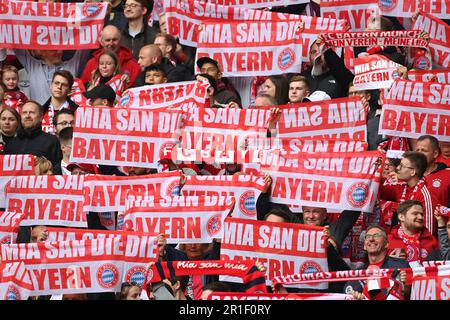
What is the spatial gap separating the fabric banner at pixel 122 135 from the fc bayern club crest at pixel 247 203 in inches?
47.7

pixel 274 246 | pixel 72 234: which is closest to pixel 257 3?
pixel 72 234

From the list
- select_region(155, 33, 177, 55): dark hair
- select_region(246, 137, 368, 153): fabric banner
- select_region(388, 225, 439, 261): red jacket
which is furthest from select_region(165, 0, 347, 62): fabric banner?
select_region(388, 225, 439, 261): red jacket

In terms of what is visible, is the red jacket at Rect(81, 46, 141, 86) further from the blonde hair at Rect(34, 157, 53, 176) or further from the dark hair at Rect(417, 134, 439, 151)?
the dark hair at Rect(417, 134, 439, 151)

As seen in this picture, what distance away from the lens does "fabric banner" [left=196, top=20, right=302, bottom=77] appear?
55.3ft

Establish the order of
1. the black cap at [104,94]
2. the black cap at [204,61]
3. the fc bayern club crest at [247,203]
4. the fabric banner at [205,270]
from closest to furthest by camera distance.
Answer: the fabric banner at [205,270], the fc bayern club crest at [247,203], the black cap at [204,61], the black cap at [104,94]

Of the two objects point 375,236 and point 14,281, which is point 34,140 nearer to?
point 14,281

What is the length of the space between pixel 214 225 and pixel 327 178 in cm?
103

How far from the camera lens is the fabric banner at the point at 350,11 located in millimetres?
17516

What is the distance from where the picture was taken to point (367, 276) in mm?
13234

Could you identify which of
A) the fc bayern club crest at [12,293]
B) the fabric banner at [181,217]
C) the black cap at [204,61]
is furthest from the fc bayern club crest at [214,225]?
the black cap at [204,61]

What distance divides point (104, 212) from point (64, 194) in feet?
1.41

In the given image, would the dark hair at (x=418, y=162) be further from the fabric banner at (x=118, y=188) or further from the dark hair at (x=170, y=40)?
the dark hair at (x=170, y=40)

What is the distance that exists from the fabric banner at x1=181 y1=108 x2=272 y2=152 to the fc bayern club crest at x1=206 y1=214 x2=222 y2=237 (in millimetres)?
1157
